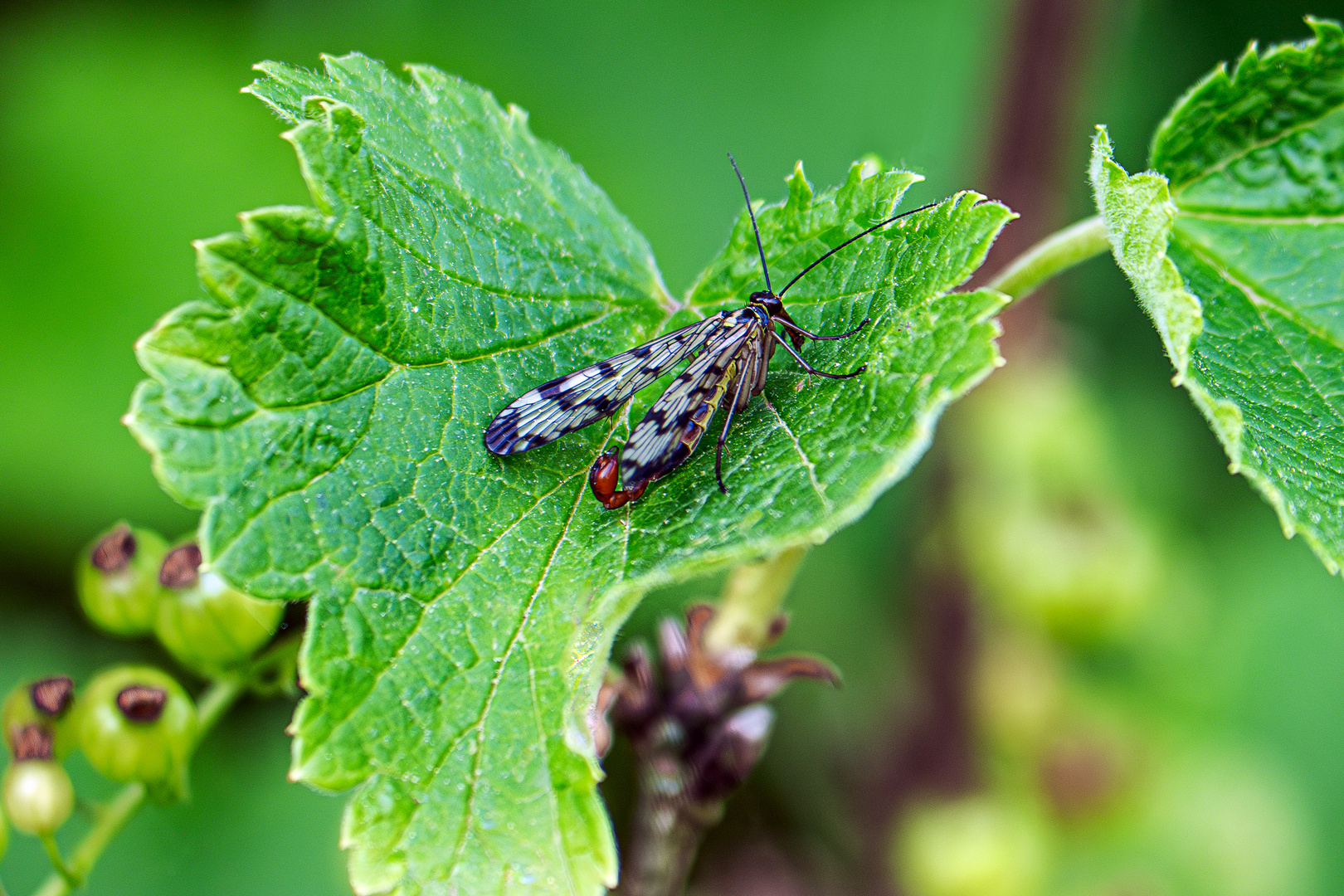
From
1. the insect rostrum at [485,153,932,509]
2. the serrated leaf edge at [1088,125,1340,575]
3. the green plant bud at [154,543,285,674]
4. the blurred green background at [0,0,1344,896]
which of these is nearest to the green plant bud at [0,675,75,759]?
the green plant bud at [154,543,285,674]

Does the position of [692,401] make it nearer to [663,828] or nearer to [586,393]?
[586,393]

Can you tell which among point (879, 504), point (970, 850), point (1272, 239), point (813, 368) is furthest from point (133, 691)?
point (879, 504)

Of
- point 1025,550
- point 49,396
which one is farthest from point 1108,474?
point 49,396

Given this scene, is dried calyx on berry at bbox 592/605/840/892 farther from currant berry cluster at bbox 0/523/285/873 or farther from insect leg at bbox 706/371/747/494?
currant berry cluster at bbox 0/523/285/873

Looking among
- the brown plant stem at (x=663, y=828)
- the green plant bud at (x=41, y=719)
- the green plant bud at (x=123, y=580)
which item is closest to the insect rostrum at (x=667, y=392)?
the brown plant stem at (x=663, y=828)

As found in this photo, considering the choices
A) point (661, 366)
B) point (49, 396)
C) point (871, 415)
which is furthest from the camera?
point (49, 396)

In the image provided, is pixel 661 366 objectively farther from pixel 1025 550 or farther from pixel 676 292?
pixel 676 292
